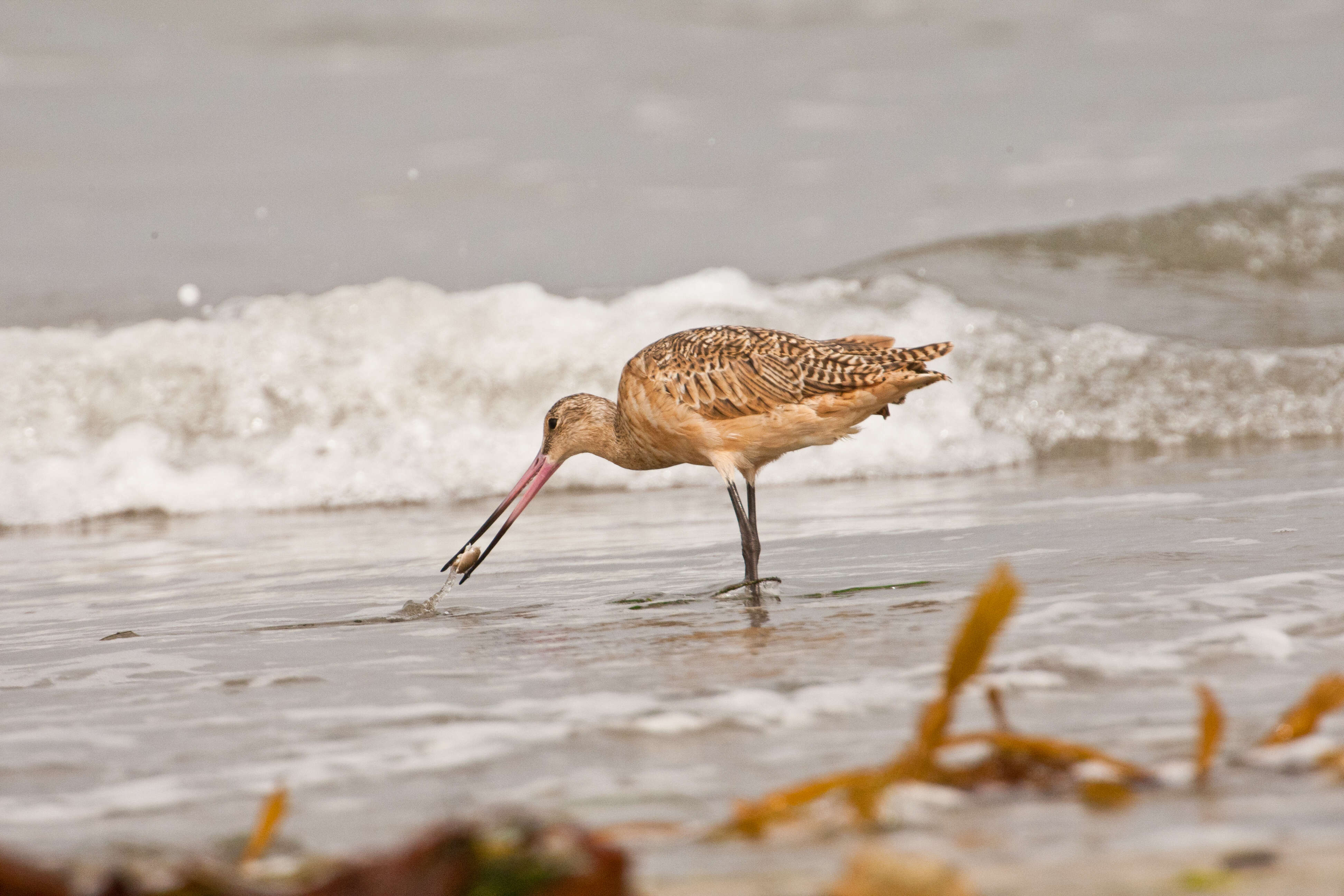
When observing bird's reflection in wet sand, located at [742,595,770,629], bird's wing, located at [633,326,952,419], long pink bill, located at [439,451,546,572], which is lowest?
bird's reflection in wet sand, located at [742,595,770,629]

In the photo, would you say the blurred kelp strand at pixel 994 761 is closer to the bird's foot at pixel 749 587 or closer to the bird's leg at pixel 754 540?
the bird's foot at pixel 749 587

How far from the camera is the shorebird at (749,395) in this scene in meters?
6.39

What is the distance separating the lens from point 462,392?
47.0ft

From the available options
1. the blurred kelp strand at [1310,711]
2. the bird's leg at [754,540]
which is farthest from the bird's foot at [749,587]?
the blurred kelp strand at [1310,711]

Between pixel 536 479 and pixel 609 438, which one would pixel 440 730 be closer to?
pixel 609 438

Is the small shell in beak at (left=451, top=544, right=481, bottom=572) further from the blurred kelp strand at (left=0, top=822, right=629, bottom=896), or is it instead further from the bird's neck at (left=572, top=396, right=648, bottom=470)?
the blurred kelp strand at (left=0, top=822, right=629, bottom=896)

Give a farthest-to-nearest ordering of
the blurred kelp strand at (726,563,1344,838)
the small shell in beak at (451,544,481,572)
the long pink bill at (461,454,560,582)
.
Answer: the long pink bill at (461,454,560,582) < the small shell in beak at (451,544,481,572) < the blurred kelp strand at (726,563,1344,838)

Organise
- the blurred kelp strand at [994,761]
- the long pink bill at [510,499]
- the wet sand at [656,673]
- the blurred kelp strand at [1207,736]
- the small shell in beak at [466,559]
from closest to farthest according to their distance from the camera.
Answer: the blurred kelp strand at [994,761], the blurred kelp strand at [1207,736], the wet sand at [656,673], the small shell in beak at [466,559], the long pink bill at [510,499]

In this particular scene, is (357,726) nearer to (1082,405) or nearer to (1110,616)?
(1110,616)

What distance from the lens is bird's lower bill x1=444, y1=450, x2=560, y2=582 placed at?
20.9 ft

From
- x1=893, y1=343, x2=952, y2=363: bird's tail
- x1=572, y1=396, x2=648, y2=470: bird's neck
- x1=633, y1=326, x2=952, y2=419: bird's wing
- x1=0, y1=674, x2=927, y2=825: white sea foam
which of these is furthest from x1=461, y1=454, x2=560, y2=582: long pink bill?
x1=0, y1=674, x2=927, y2=825: white sea foam

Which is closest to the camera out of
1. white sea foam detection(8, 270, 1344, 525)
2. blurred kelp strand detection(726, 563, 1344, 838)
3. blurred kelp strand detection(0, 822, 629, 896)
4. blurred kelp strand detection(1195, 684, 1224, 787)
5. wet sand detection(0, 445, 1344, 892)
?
blurred kelp strand detection(0, 822, 629, 896)

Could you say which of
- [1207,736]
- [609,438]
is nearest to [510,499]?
[609,438]

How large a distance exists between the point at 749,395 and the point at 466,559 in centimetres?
141
